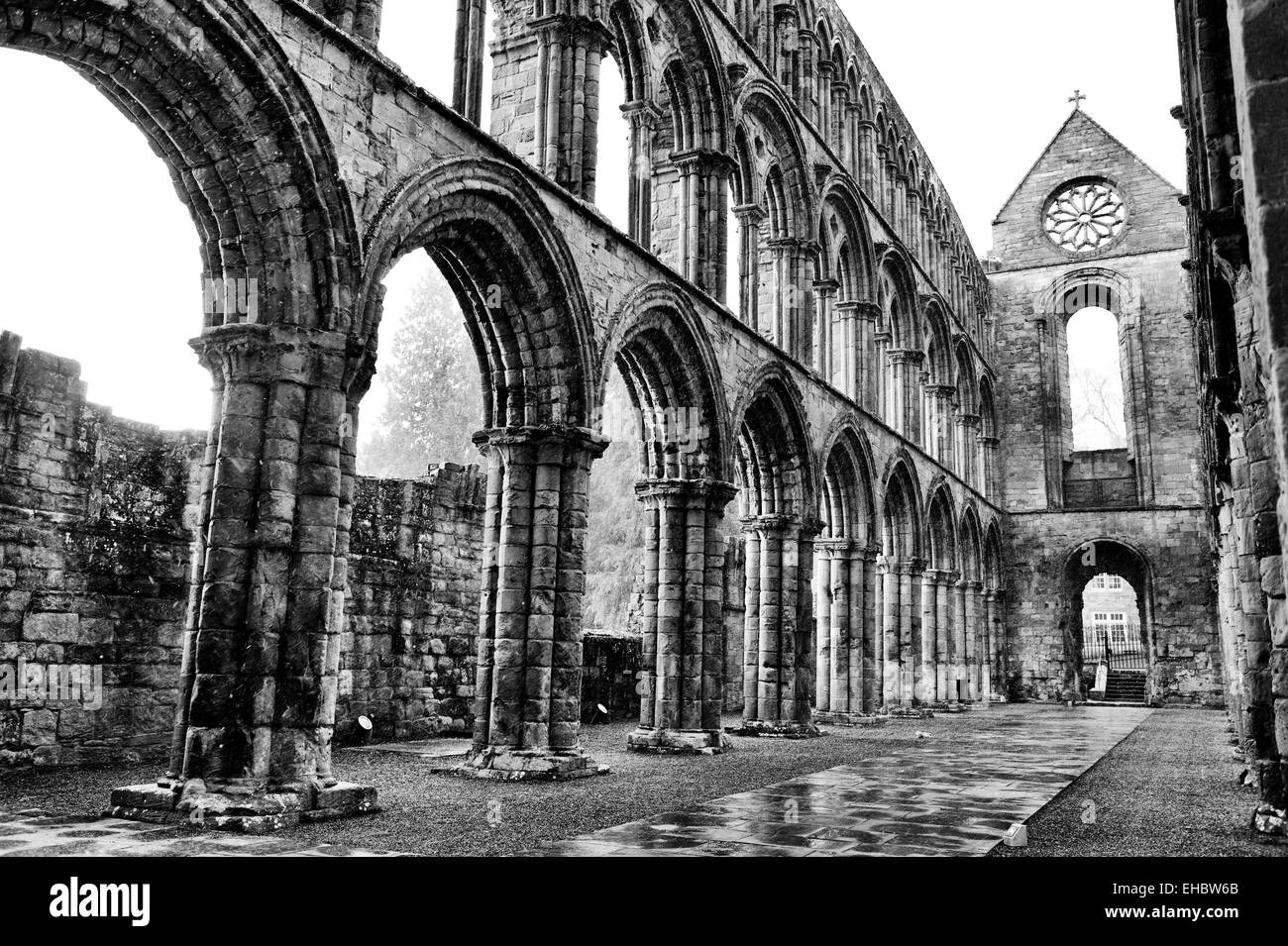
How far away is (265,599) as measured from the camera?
21.3ft

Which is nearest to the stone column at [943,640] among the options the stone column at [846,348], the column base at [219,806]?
the stone column at [846,348]

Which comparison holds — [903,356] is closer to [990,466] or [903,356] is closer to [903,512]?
[903,512]

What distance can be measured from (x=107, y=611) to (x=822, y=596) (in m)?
11.7

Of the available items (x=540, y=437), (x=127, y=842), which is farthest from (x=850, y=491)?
(x=127, y=842)

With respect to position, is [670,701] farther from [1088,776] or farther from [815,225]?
[815,225]

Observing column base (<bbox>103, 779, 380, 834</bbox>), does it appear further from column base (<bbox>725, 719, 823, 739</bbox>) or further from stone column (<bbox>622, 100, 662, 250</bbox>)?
column base (<bbox>725, 719, 823, 739</bbox>)

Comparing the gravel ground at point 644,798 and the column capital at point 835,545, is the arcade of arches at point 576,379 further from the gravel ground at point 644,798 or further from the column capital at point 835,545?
the gravel ground at point 644,798

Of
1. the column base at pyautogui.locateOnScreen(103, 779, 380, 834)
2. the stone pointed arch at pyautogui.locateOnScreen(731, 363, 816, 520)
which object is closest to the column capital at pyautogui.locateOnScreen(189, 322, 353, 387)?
the column base at pyautogui.locateOnScreen(103, 779, 380, 834)

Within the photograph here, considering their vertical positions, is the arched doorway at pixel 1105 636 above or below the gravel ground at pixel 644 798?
above

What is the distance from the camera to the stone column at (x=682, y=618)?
11.7 m

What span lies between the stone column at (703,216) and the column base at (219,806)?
333 inches
